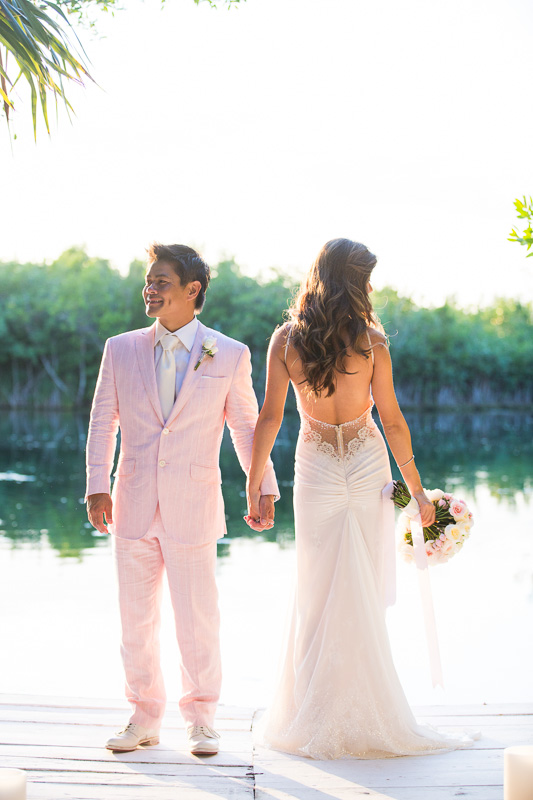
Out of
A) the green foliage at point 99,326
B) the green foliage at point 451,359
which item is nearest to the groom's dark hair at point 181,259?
the green foliage at point 99,326

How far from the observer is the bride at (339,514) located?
2.78m

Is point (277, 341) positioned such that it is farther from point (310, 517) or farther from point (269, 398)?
point (310, 517)

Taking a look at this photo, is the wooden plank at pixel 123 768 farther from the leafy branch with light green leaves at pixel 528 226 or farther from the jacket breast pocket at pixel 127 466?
the leafy branch with light green leaves at pixel 528 226

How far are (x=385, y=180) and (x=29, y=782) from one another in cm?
3307

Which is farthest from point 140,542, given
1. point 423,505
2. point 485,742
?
point 485,742

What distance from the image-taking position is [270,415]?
2920 millimetres

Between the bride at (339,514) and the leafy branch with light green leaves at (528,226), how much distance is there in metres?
0.85

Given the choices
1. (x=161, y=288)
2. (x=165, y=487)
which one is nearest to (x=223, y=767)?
(x=165, y=487)

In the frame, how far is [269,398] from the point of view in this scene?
2908 mm

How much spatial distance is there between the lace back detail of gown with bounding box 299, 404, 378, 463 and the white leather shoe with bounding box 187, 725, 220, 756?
1.03m

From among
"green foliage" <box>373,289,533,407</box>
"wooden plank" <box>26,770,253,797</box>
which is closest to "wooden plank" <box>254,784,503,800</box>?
"wooden plank" <box>26,770,253,797</box>

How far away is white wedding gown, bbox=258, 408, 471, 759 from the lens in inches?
109

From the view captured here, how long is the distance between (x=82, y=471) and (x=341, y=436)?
14.6 m

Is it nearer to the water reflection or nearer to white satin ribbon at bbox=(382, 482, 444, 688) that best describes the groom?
white satin ribbon at bbox=(382, 482, 444, 688)
